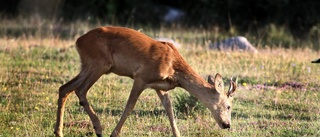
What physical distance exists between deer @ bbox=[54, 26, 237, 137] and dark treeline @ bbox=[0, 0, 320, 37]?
15.4m

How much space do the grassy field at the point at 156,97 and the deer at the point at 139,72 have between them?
0.54 metres

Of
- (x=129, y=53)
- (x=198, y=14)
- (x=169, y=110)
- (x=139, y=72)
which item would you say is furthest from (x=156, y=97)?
(x=198, y=14)

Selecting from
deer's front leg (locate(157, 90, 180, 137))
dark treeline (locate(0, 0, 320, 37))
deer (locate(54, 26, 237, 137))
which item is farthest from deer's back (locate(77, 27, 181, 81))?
dark treeline (locate(0, 0, 320, 37))

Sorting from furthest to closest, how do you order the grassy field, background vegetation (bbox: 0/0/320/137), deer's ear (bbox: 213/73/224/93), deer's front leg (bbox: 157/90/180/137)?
background vegetation (bbox: 0/0/320/137) → the grassy field → deer's front leg (bbox: 157/90/180/137) → deer's ear (bbox: 213/73/224/93)

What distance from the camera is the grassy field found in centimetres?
1036

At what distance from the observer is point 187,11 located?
1210 inches

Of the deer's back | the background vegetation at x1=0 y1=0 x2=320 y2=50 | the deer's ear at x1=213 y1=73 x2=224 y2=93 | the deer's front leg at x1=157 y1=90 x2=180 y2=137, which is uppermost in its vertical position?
the background vegetation at x1=0 y1=0 x2=320 y2=50

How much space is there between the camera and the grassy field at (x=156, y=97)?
10.4 m

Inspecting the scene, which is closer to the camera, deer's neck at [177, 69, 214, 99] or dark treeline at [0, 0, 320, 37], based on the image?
deer's neck at [177, 69, 214, 99]

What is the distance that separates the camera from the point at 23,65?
1523 cm

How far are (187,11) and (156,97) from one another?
1851cm

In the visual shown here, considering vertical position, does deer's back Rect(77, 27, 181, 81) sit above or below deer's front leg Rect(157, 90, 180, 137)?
above

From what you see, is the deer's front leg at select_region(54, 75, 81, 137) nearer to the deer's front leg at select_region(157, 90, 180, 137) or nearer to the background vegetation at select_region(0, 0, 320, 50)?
the deer's front leg at select_region(157, 90, 180, 137)

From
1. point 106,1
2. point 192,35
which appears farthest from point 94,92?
point 106,1
